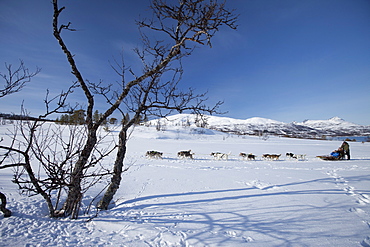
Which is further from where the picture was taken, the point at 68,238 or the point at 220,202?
the point at 220,202

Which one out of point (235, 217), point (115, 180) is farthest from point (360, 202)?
point (115, 180)

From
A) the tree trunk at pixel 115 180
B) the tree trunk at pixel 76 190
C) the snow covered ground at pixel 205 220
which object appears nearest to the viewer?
the snow covered ground at pixel 205 220

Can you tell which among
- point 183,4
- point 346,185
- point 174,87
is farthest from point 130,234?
point 346,185

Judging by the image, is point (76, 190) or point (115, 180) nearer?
point (76, 190)

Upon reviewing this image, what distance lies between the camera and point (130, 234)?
8.84 feet

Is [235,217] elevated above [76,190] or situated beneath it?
situated beneath

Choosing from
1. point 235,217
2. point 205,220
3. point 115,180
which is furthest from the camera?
point 115,180

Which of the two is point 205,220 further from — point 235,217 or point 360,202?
point 360,202

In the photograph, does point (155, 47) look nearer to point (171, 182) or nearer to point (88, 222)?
point (88, 222)

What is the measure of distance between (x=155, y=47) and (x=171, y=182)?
4650 mm

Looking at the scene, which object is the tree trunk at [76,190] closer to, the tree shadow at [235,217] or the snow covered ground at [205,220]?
the snow covered ground at [205,220]

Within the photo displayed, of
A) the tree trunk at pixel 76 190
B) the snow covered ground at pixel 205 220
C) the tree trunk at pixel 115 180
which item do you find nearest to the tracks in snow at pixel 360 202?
the snow covered ground at pixel 205 220

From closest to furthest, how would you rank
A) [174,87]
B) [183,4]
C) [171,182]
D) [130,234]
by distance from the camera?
[130,234] → [183,4] → [174,87] → [171,182]

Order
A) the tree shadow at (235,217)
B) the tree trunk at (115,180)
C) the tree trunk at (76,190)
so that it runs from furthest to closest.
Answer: the tree trunk at (115,180)
the tree trunk at (76,190)
the tree shadow at (235,217)
